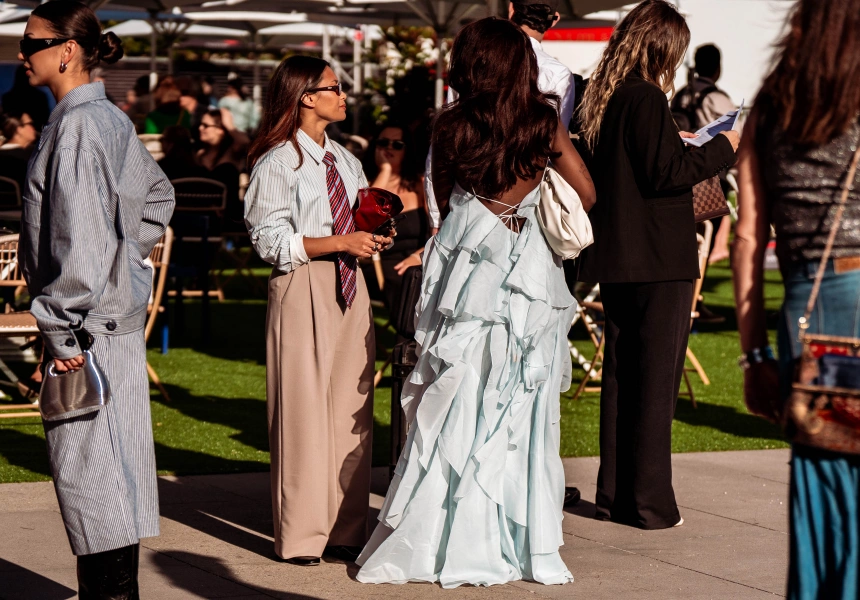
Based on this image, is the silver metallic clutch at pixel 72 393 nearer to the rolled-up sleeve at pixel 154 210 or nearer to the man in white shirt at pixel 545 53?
the rolled-up sleeve at pixel 154 210

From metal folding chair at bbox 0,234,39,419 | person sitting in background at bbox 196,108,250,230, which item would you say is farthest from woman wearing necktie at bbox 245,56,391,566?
person sitting in background at bbox 196,108,250,230

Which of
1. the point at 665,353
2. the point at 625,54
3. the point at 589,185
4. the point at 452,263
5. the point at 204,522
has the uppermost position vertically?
the point at 625,54

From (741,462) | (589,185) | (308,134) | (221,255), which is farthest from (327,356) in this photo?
(221,255)

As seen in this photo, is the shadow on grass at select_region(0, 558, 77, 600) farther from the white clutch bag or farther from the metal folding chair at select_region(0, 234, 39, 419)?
the metal folding chair at select_region(0, 234, 39, 419)

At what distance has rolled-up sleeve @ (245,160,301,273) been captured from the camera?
494 centimetres

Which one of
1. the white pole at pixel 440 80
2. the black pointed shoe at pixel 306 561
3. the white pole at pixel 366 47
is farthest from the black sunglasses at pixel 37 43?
the white pole at pixel 366 47

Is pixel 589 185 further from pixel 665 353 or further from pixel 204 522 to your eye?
pixel 204 522

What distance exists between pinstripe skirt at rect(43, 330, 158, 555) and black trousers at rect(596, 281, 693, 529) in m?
Result: 2.49

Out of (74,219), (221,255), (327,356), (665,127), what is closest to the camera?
(74,219)

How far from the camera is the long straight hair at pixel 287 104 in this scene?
5.07 meters

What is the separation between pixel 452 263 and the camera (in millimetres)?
4797

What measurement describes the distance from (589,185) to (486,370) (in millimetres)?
812

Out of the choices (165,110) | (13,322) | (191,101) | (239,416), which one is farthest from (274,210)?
(191,101)

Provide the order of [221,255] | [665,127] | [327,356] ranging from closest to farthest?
[327,356] < [665,127] < [221,255]
